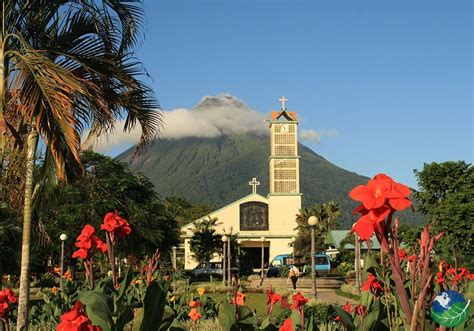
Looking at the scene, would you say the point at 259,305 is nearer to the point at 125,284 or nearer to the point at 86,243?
the point at 86,243

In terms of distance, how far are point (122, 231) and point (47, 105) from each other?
3.25 meters

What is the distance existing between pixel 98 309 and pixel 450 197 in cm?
3168

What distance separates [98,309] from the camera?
2.21 metres

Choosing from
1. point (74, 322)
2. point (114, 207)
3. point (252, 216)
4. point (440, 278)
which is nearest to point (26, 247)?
point (440, 278)

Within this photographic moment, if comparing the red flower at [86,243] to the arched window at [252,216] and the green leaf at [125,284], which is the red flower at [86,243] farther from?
the arched window at [252,216]

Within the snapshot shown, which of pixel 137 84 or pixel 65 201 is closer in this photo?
pixel 137 84

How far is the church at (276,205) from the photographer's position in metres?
53.6

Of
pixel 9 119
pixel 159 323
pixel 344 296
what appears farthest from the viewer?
pixel 344 296

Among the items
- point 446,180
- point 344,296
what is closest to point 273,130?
point 446,180

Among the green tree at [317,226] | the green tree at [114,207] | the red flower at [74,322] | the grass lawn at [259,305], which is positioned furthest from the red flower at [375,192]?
the green tree at [317,226]

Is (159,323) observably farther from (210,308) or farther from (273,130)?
(273,130)

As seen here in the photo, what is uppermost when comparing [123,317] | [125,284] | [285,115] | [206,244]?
[285,115]

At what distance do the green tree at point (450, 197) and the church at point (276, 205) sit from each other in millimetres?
20199

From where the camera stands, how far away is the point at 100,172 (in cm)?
2556
